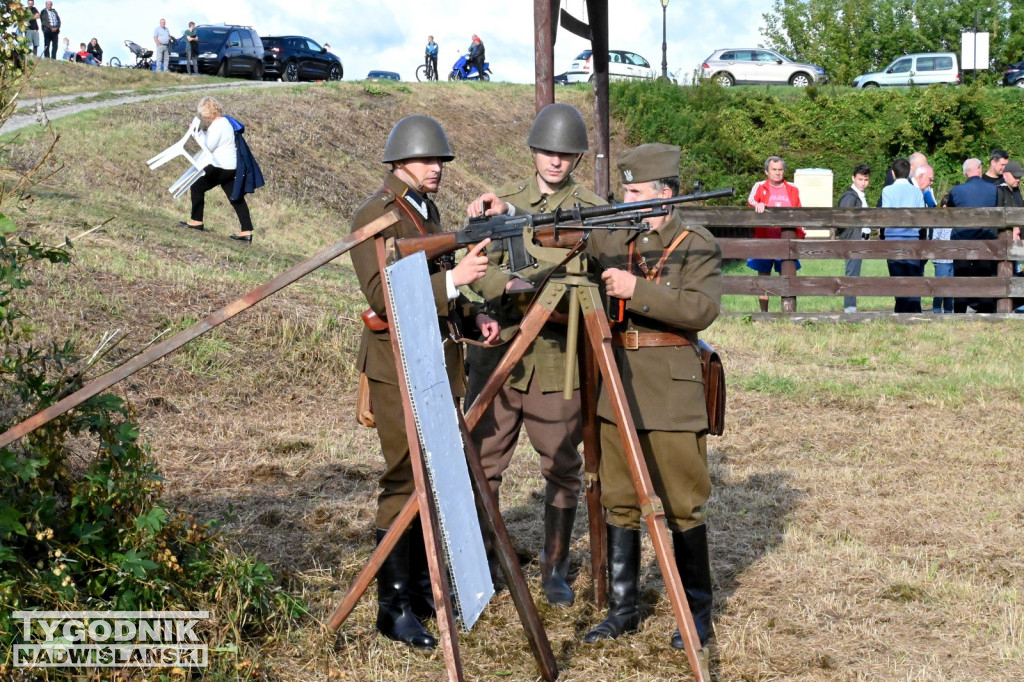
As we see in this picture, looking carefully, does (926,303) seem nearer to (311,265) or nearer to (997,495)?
(997,495)

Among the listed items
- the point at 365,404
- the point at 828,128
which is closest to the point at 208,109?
the point at 365,404

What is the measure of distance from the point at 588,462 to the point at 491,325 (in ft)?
2.41

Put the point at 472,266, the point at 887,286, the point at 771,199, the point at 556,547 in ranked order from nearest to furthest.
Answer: the point at 472,266, the point at 556,547, the point at 887,286, the point at 771,199

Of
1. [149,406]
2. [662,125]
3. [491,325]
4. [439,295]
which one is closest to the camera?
[439,295]

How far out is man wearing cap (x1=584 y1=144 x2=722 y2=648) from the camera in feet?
15.1

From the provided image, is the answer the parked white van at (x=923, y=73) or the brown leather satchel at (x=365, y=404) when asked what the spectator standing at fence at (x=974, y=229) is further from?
the parked white van at (x=923, y=73)

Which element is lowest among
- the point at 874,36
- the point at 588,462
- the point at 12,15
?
the point at 588,462

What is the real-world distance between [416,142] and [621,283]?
1058mm

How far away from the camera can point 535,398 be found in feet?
17.4

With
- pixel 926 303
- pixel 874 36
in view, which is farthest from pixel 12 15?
pixel 874 36

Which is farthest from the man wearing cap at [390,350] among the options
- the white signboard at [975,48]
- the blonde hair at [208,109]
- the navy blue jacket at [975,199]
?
the white signboard at [975,48]

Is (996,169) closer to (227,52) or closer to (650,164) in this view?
(650,164)

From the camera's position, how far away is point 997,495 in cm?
678

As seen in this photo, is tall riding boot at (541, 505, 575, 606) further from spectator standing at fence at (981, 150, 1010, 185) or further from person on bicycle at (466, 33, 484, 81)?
person on bicycle at (466, 33, 484, 81)
